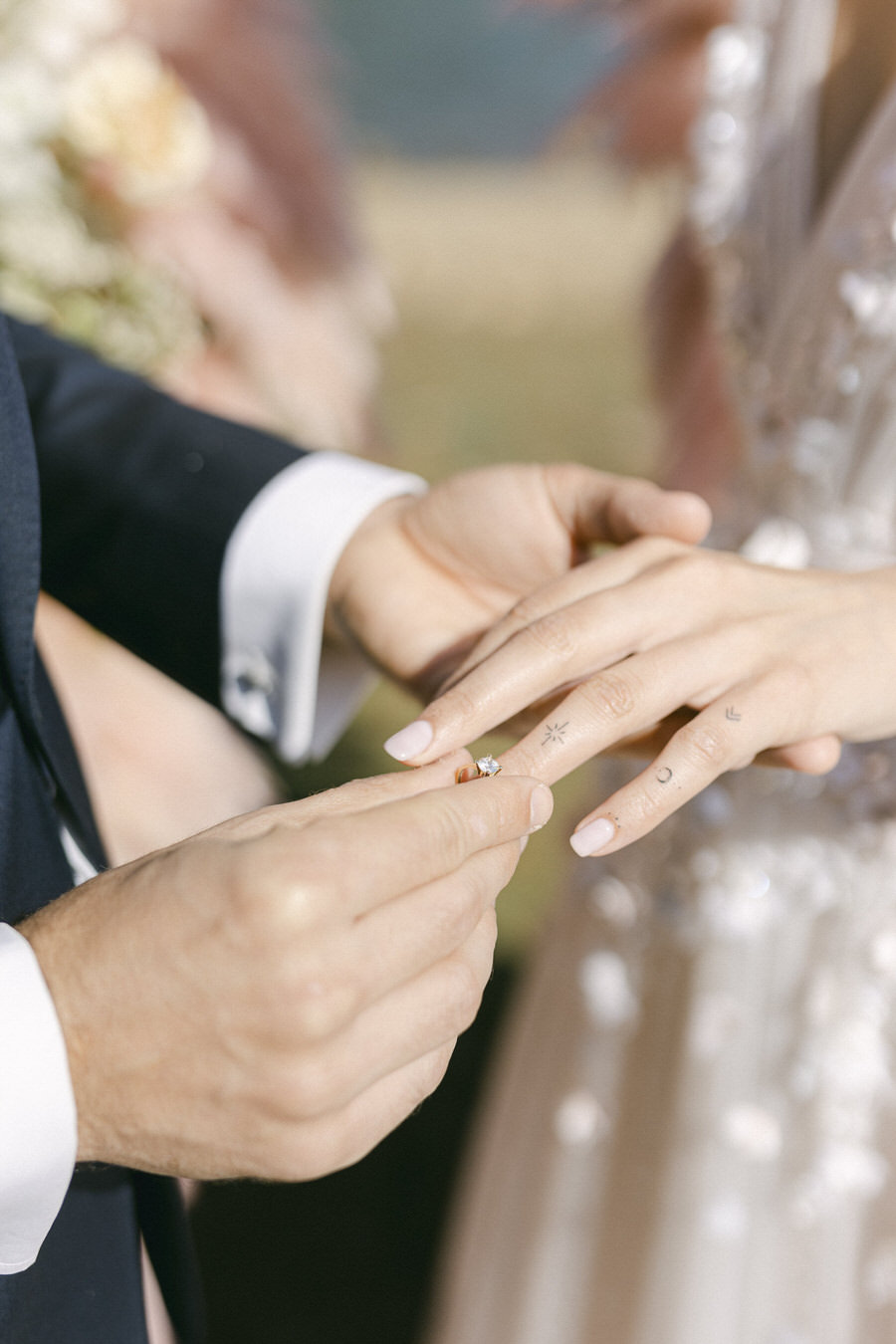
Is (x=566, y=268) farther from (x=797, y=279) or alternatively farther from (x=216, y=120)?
(x=797, y=279)

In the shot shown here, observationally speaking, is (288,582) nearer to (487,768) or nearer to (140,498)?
(140,498)

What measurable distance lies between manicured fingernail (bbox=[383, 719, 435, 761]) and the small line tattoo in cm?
6

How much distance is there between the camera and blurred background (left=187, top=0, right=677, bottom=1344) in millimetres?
1325

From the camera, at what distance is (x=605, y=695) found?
20.6 inches

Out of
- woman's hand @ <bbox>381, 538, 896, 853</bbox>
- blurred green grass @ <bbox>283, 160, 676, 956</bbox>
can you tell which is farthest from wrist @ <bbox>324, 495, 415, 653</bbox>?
blurred green grass @ <bbox>283, 160, 676, 956</bbox>

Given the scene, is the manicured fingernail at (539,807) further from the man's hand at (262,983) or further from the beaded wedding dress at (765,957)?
the beaded wedding dress at (765,957)

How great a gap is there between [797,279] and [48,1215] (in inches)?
32.3

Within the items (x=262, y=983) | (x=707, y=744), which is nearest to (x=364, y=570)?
(x=707, y=744)

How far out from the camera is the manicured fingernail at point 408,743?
0.48m

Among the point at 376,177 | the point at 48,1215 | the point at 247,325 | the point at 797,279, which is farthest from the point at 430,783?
the point at 376,177

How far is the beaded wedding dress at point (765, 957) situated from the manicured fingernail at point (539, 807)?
43 cm

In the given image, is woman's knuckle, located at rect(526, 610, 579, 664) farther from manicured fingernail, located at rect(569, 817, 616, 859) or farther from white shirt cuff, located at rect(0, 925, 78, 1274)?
white shirt cuff, located at rect(0, 925, 78, 1274)

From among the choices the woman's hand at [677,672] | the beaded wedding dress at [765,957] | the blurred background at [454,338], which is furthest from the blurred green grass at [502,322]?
the woman's hand at [677,672]

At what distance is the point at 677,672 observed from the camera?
55 centimetres
